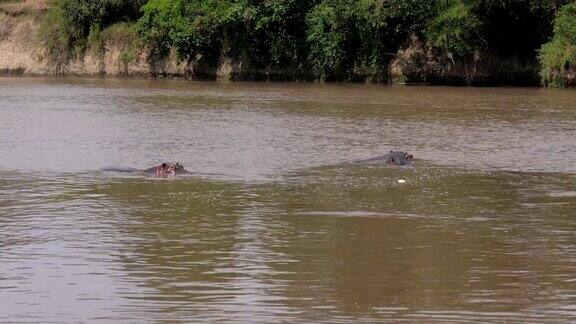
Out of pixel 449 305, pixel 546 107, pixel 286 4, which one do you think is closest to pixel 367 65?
pixel 286 4

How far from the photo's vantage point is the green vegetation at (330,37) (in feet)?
141

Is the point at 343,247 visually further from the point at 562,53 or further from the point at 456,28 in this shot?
the point at 456,28

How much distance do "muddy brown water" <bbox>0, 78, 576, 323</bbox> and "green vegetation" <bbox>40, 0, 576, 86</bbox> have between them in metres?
17.9

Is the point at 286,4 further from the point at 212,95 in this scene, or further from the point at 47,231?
the point at 47,231

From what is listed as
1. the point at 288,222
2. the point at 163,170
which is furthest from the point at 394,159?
the point at 288,222

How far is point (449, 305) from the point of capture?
7.86 m

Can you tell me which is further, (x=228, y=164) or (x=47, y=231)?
(x=228, y=164)

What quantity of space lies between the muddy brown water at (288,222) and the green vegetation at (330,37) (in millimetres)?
17882

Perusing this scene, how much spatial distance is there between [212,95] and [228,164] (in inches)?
776

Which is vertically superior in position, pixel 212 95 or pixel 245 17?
pixel 245 17

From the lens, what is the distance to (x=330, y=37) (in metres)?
46.5

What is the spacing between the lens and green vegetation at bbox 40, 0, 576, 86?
43000 millimetres

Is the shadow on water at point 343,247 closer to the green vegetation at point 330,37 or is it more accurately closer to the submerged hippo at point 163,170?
the submerged hippo at point 163,170

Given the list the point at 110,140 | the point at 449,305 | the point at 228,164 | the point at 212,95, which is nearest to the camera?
the point at 449,305
